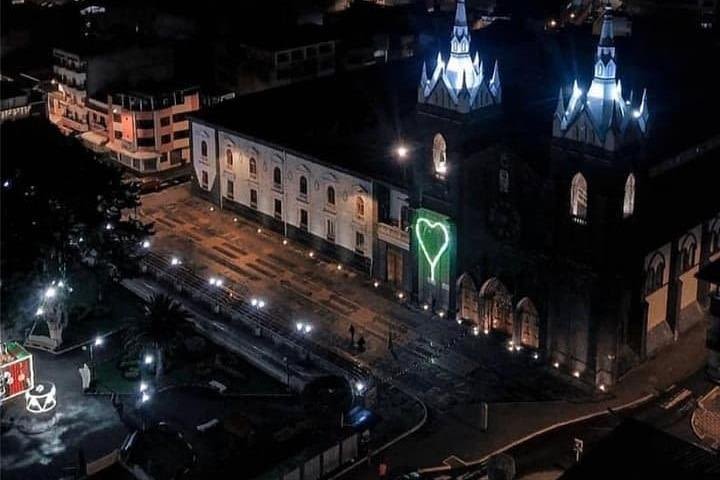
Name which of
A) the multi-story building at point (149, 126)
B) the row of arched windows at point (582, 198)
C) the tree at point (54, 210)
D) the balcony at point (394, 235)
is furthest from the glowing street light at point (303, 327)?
the multi-story building at point (149, 126)

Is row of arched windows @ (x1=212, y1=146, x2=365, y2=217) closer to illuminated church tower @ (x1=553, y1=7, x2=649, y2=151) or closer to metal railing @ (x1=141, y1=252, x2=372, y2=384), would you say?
metal railing @ (x1=141, y1=252, x2=372, y2=384)

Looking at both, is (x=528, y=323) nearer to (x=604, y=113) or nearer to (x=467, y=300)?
(x=467, y=300)

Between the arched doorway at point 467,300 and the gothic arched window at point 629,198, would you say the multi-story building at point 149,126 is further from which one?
the gothic arched window at point 629,198

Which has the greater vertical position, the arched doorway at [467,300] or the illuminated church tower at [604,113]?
the illuminated church tower at [604,113]

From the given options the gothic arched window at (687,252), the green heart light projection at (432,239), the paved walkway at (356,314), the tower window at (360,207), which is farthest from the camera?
the tower window at (360,207)

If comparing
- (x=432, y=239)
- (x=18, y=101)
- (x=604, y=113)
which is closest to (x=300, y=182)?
(x=432, y=239)

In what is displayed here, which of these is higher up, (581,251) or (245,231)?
(581,251)

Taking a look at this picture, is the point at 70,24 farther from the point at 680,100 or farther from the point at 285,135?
the point at 680,100

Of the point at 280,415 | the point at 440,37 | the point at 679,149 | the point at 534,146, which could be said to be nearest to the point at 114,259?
the point at 280,415
